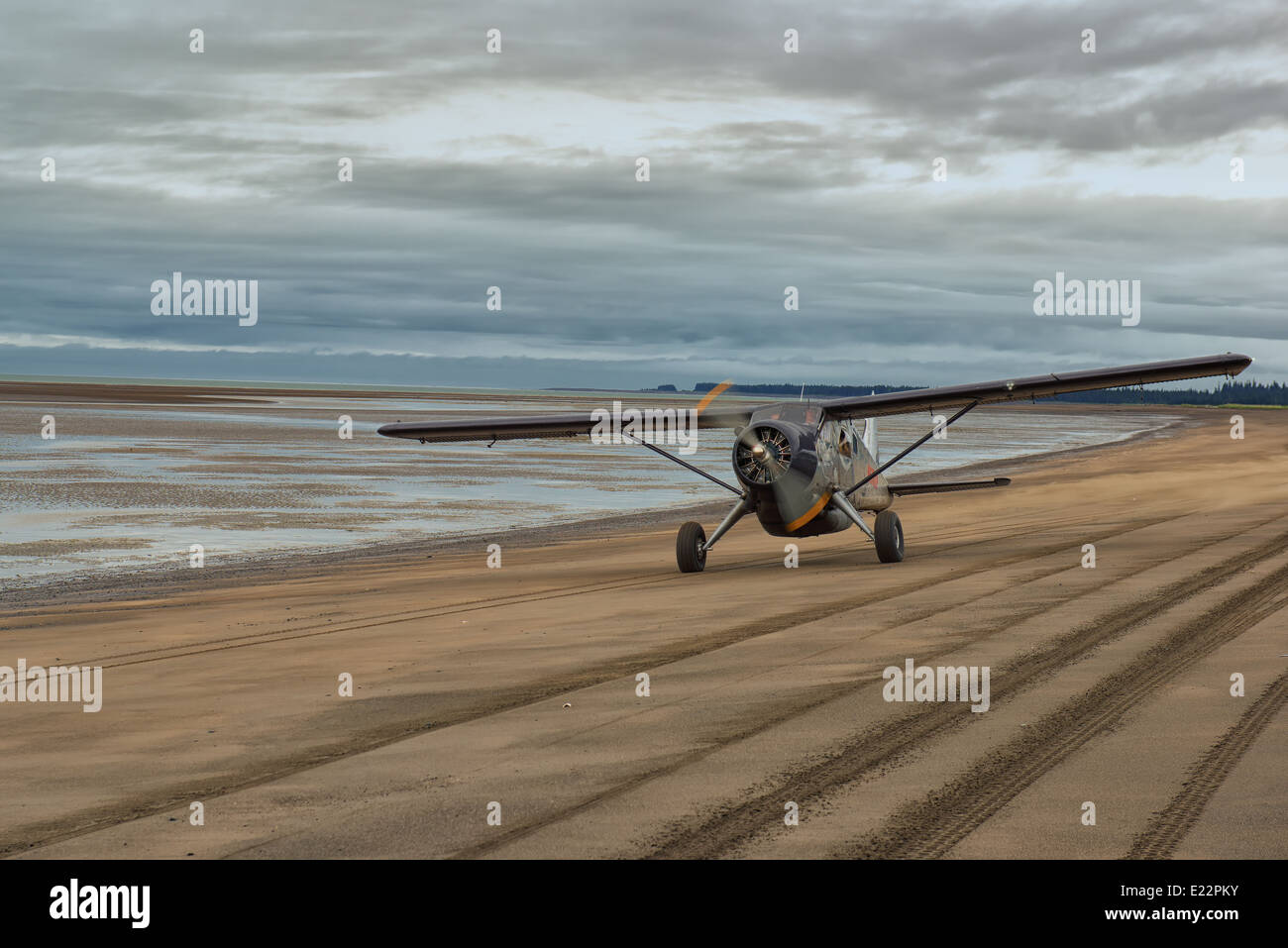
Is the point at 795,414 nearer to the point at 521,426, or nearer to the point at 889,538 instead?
the point at 889,538

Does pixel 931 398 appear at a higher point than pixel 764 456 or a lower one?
higher

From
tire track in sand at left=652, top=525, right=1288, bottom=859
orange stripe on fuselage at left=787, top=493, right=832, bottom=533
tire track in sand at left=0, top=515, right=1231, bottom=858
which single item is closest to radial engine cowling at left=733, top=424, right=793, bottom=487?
orange stripe on fuselage at left=787, top=493, right=832, bottom=533

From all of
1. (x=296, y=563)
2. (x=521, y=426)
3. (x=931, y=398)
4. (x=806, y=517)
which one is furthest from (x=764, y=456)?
(x=296, y=563)

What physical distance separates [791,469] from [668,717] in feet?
30.6

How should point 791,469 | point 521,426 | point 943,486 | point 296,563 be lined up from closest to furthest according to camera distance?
1. point 791,469
2. point 521,426
3. point 296,563
4. point 943,486

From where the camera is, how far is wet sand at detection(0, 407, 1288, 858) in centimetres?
599

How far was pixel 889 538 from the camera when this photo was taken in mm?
17344

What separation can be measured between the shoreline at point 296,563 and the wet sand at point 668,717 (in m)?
0.26

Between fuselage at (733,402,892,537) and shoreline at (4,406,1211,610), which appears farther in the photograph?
fuselage at (733,402,892,537)

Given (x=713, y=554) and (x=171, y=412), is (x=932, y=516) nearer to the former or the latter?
(x=713, y=554)

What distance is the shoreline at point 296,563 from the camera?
1622 cm

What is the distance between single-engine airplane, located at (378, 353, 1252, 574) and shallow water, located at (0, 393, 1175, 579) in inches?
224

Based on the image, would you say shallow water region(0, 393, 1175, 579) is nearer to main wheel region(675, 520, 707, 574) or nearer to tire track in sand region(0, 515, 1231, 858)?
main wheel region(675, 520, 707, 574)

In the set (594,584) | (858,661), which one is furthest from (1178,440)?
(858,661)
